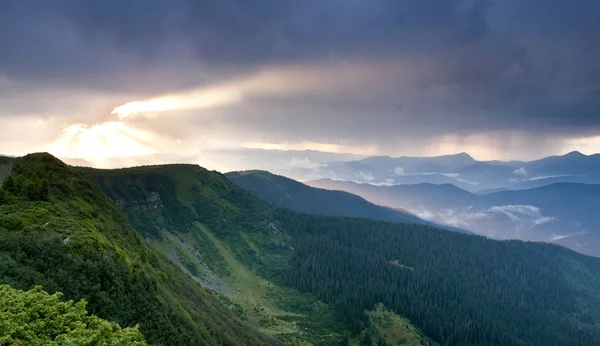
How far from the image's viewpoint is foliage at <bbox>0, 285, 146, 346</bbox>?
50.1 ft

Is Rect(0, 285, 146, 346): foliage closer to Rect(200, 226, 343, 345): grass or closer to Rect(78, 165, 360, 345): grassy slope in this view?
Rect(200, 226, 343, 345): grass

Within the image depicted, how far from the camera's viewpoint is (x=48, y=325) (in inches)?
663

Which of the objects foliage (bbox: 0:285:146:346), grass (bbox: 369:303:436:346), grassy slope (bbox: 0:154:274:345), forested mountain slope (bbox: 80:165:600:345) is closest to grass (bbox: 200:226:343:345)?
forested mountain slope (bbox: 80:165:600:345)

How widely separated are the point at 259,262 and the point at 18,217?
5346 inches

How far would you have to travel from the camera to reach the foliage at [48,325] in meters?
15.3

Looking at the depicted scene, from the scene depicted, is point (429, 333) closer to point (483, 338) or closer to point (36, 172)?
point (483, 338)

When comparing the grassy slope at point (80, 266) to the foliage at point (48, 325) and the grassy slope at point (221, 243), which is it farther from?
the grassy slope at point (221, 243)

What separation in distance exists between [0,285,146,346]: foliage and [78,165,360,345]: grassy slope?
3424 inches

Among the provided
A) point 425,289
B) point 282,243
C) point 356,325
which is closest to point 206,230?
point 282,243

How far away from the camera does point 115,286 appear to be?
101ft

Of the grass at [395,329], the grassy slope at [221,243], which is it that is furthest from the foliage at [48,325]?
the grass at [395,329]

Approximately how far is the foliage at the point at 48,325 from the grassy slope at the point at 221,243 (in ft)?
285

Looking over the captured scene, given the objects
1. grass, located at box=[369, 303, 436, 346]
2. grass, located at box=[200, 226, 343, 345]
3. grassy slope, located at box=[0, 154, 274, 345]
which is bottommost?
grass, located at box=[369, 303, 436, 346]

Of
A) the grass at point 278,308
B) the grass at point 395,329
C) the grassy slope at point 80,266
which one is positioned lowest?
the grass at point 395,329
